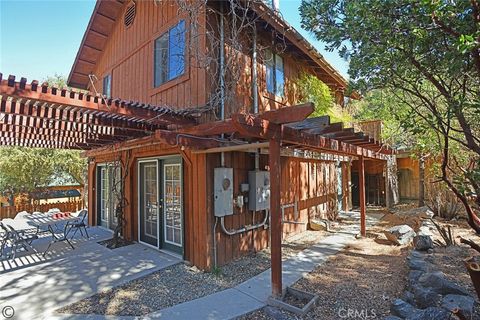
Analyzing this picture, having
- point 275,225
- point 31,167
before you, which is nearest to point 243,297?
point 275,225

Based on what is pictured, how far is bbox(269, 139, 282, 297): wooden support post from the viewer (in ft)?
12.6

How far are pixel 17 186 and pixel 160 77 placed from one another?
11696 mm

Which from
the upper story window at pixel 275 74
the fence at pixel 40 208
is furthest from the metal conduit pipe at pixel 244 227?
the fence at pixel 40 208

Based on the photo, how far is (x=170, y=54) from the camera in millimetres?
6285

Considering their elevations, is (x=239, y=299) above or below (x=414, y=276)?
below

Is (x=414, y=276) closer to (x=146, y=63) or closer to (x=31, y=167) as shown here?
(x=146, y=63)

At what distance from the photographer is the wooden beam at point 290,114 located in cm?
323

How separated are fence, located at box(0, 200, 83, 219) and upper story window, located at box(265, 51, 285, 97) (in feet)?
40.1

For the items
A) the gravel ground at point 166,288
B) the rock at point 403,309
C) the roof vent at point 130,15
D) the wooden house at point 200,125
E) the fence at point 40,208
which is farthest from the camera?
the fence at point 40,208

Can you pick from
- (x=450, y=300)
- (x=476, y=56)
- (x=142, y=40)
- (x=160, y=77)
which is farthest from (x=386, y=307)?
(x=142, y=40)

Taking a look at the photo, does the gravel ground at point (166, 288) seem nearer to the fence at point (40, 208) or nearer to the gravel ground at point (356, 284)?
the gravel ground at point (356, 284)

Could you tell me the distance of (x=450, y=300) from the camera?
2936 millimetres

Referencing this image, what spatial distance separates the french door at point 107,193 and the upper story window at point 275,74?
16.4 feet

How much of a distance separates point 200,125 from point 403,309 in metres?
3.60
